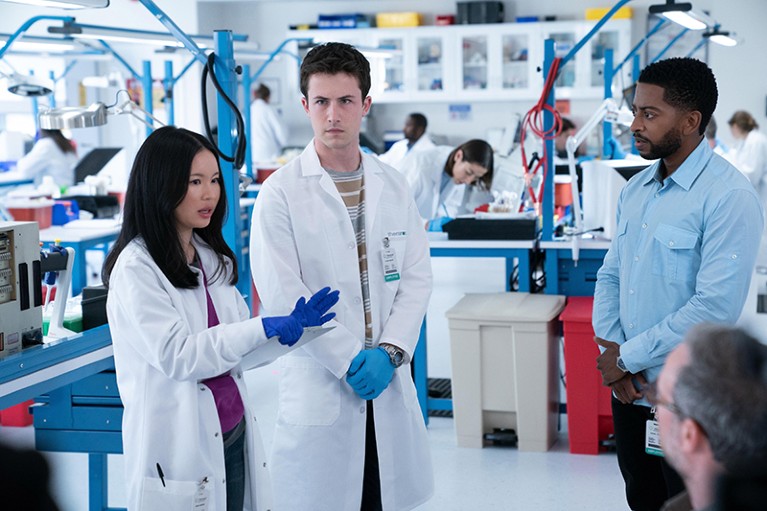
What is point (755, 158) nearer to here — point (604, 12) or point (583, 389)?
point (604, 12)

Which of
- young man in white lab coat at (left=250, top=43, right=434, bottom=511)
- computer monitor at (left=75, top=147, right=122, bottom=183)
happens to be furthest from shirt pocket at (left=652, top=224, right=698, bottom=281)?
computer monitor at (left=75, top=147, right=122, bottom=183)

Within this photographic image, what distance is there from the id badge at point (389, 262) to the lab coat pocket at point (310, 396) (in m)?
0.28

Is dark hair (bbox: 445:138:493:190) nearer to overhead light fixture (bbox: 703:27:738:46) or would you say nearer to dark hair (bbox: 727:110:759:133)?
overhead light fixture (bbox: 703:27:738:46)

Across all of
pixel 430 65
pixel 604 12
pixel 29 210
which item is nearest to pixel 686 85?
pixel 29 210

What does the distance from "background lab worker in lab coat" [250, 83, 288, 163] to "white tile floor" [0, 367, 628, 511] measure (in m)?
6.12

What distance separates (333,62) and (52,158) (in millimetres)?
5781

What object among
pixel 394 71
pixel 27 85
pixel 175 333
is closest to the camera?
pixel 175 333

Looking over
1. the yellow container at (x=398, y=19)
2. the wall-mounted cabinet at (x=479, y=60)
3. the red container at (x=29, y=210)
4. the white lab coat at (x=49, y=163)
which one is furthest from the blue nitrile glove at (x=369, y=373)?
the yellow container at (x=398, y=19)

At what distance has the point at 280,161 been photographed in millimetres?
8867

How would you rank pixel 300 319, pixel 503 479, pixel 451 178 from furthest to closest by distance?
pixel 451 178, pixel 503 479, pixel 300 319

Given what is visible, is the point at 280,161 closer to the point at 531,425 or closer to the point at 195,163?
the point at 531,425

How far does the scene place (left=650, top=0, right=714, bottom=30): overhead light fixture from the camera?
437cm

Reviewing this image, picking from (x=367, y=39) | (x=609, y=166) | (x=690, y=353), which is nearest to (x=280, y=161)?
(x=367, y=39)

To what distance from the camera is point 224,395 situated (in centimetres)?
200
